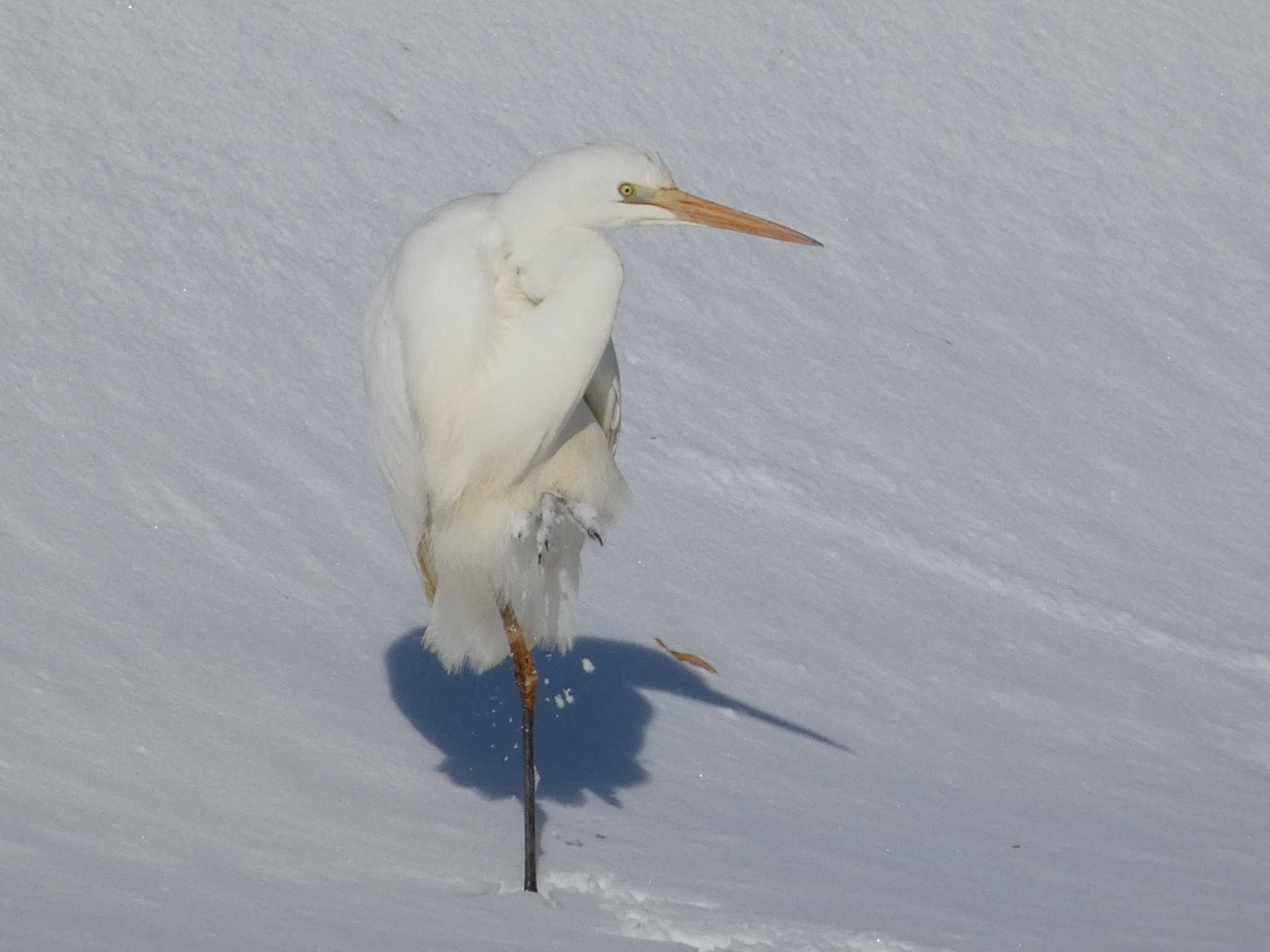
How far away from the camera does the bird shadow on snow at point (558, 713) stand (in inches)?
173

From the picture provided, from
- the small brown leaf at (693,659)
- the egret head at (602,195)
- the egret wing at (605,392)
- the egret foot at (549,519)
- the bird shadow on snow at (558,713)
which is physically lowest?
the bird shadow on snow at (558,713)

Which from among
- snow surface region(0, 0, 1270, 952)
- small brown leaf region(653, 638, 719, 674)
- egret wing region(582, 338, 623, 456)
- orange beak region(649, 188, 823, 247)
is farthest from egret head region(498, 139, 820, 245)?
small brown leaf region(653, 638, 719, 674)

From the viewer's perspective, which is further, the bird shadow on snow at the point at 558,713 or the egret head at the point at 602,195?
the bird shadow on snow at the point at 558,713

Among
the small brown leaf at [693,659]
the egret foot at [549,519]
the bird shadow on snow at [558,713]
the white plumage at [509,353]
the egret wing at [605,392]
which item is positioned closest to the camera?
the white plumage at [509,353]

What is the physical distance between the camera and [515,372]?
355 centimetres

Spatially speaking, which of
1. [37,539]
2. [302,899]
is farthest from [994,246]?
[302,899]

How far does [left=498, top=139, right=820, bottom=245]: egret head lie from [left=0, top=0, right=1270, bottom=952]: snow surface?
1379 mm

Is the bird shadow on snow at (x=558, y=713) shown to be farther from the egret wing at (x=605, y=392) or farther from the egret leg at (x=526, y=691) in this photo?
the egret wing at (x=605, y=392)

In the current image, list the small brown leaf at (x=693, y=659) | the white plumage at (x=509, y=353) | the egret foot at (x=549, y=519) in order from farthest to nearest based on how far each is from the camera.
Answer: the small brown leaf at (x=693, y=659), the egret foot at (x=549, y=519), the white plumage at (x=509, y=353)

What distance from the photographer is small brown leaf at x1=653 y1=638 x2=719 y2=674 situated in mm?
5008

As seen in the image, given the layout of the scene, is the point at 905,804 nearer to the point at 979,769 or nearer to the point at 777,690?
the point at 979,769

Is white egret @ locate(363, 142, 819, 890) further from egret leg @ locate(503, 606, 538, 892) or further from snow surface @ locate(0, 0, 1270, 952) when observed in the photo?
snow surface @ locate(0, 0, 1270, 952)

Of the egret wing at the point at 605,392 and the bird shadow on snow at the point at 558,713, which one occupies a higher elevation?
the egret wing at the point at 605,392

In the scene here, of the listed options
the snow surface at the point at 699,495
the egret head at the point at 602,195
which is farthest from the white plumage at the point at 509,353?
the snow surface at the point at 699,495
